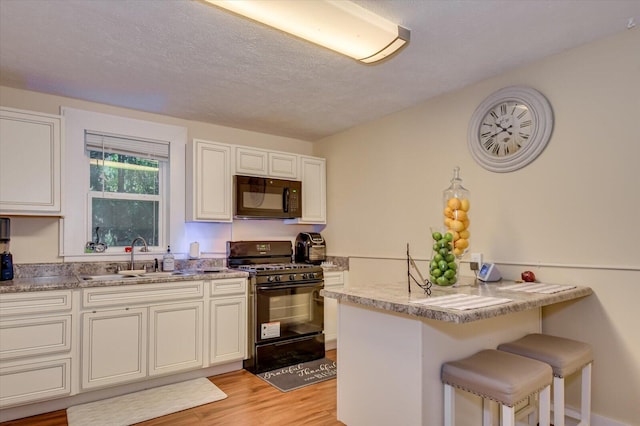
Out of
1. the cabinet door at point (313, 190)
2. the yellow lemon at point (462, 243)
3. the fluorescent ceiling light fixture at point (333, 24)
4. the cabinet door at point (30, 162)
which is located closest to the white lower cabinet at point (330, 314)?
the cabinet door at point (313, 190)

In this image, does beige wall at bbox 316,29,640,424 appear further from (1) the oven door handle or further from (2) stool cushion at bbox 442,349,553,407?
(1) the oven door handle

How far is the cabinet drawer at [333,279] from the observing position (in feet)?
13.3

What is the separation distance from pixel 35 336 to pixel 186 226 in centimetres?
155

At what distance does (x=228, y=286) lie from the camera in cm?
340

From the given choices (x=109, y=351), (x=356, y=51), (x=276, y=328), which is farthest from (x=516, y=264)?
(x=109, y=351)

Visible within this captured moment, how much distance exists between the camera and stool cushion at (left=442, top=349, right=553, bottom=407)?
165 cm

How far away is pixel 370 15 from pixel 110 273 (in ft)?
9.63

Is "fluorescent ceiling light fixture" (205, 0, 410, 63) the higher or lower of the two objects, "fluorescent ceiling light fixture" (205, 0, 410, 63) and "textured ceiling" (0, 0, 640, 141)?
the lower

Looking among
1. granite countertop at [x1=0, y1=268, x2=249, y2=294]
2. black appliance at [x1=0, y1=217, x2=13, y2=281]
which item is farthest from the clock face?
black appliance at [x1=0, y1=217, x2=13, y2=281]

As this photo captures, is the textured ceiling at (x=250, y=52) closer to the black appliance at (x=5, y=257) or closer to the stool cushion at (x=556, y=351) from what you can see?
the black appliance at (x=5, y=257)

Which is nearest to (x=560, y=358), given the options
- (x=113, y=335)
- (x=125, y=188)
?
(x=113, y=335)

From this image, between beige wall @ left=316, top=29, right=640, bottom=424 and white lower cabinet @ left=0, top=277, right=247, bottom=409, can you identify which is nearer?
beige wall @ left=316, top=29, right=640, bottom=424

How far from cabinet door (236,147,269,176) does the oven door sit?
3.94 feet

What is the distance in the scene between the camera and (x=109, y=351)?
2.81 meters
